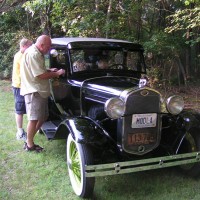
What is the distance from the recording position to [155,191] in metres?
3.79

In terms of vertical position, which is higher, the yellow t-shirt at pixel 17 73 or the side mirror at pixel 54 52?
the side mirror at pixel 54 52

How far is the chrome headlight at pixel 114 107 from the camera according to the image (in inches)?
139

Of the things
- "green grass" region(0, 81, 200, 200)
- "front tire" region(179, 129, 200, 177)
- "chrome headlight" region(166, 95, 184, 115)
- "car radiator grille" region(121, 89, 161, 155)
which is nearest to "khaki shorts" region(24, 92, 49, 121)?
"green grass" region(0, 81, 200, 200)

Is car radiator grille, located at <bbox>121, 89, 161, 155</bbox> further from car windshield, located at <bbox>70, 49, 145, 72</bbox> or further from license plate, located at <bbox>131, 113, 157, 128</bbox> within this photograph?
car windshield, located at <bbox>70, 49, 145, 72</bbox>

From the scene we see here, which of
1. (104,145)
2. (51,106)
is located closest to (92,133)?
(104,145)

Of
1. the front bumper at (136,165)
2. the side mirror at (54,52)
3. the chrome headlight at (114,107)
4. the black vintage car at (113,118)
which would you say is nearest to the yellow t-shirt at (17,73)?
the black vintage car at (113,118)

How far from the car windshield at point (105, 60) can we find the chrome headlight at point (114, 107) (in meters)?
1.25

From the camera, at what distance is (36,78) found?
15.1ft

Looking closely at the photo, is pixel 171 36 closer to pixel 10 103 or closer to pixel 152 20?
pixel 152 20

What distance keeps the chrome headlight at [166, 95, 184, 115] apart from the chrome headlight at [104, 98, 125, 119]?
→ 640 mm

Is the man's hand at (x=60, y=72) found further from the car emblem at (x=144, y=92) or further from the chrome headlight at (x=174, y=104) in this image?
the chrome headlight at (x=174, y=104)

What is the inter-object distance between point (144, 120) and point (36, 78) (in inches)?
69.3

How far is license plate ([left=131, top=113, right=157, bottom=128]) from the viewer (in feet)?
12.0

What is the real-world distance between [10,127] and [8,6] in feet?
25.3
